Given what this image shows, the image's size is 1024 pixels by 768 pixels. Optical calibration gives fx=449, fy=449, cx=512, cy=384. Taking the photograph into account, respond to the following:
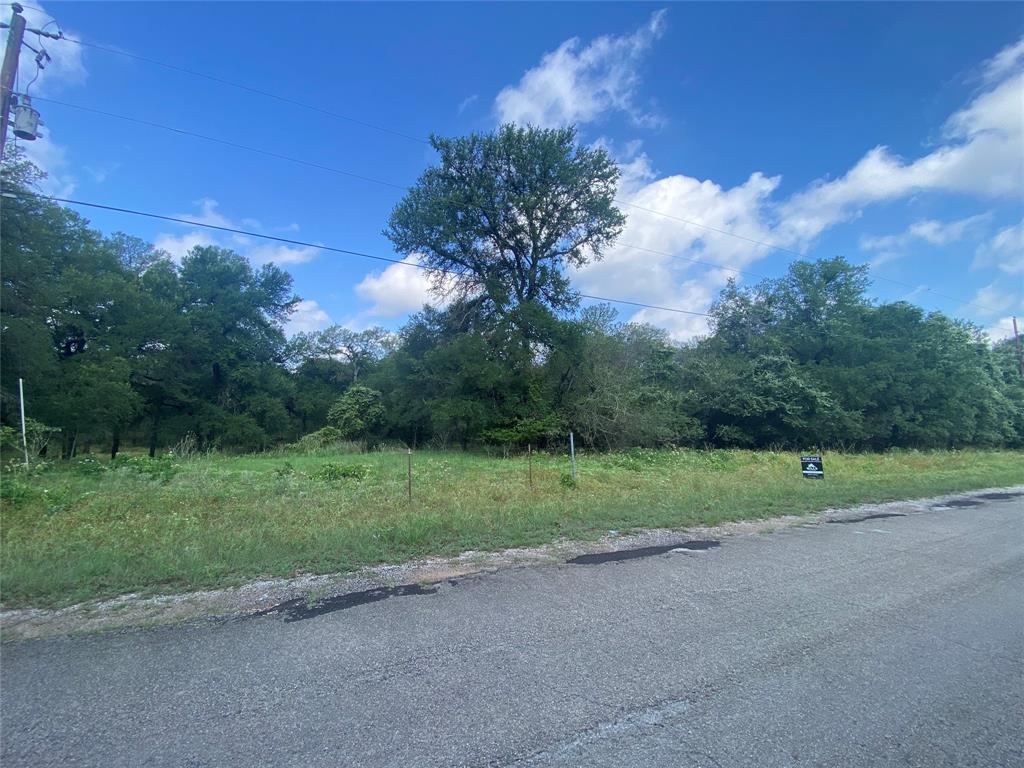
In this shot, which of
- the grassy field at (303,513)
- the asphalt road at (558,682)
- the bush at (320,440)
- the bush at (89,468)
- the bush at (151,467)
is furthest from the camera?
the bush at (320,440)

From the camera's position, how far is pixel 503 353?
23.2m

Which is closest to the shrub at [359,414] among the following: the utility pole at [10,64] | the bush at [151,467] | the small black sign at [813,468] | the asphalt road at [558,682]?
the bush at [151,467]

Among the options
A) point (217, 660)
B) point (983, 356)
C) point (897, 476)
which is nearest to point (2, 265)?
point (217, 660)

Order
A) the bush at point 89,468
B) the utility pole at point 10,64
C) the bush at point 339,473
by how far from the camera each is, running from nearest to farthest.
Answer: the utility pole at point 10,64 → the bush at point 89,468 → the bush at point 339,473

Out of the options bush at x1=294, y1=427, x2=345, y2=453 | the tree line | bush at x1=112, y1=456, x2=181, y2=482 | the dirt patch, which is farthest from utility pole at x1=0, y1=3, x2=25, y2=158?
bush at x1=294, y1=427, x2=345, y2=453

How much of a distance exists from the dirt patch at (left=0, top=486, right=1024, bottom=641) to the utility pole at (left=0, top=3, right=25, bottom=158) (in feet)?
25.6

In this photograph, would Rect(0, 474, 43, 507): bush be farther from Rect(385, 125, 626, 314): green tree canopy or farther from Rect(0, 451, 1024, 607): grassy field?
Rect(385, 125, 626, 314): green tree canopy

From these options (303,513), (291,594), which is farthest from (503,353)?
(291,594)

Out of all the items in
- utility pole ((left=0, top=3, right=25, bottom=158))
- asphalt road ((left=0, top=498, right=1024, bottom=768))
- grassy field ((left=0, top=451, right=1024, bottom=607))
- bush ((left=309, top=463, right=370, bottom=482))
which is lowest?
asphalt road ((left=0, top=498, right=1024, bottom=768))

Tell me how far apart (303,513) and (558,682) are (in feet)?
18.3

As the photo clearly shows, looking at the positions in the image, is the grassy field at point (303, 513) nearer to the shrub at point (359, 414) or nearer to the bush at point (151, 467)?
the bush at point (151, 467)

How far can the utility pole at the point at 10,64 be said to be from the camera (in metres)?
7.04

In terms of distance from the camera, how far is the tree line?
22.3m

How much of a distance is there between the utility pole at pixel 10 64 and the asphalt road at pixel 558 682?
8.40 meters
